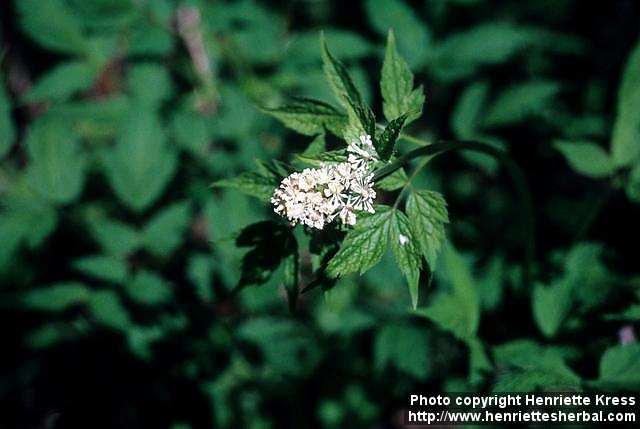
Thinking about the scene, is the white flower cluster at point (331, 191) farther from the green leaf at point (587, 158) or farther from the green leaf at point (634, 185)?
the green leaf at point (634, 185)

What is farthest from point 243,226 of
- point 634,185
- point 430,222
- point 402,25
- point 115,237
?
point 634,185

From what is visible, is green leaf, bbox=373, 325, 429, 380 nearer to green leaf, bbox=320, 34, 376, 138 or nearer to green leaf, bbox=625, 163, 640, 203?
green leaf, bbox=625, 163, 640, 203

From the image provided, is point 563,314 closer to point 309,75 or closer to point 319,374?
point 319,374

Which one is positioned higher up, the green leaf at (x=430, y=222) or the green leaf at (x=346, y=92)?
the green leaf at (x=346, y=92)

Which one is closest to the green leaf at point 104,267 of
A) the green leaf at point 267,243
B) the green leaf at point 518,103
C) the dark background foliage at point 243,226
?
the dark background foliage at point 243,226

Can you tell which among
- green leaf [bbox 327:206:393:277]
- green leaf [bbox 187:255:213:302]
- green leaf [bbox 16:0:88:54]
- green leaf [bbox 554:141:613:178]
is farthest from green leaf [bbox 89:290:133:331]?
green leaf [bbox 554:141:613:178]

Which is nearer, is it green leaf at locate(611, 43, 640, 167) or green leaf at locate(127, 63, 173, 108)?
green leaf at locate(611, 43, 640, 167)
